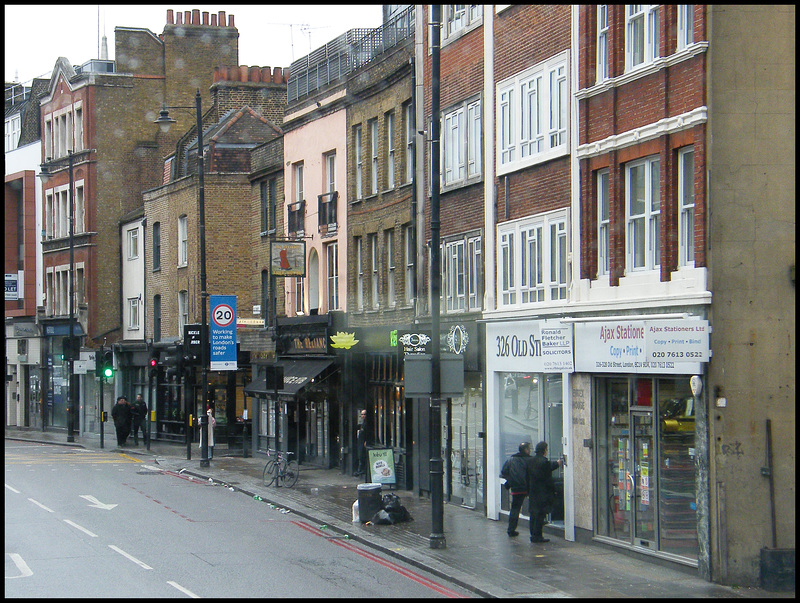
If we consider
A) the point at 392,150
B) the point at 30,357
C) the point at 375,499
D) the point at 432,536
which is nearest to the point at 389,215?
the point at 392,150

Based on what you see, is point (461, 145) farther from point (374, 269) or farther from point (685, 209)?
point (685, 209)

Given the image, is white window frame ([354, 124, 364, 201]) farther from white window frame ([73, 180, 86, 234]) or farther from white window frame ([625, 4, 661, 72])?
white window frame ([73, 180, 86, 234])

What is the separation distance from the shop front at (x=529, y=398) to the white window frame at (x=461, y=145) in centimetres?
363

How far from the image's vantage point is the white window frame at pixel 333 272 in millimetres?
32750

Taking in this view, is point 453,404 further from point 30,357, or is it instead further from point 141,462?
point 30,357

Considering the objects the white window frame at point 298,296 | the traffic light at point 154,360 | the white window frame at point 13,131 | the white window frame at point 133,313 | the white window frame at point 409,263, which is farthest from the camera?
the white window frame at point 13,131

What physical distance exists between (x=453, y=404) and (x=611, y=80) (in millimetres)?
9107

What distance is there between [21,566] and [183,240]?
30312 mm

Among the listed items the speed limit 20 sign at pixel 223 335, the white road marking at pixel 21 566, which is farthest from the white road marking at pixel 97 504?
the speed limit 20 sign at pixel 223 335

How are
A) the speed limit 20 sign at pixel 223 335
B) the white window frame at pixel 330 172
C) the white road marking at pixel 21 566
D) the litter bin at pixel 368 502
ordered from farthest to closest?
the speed limit 20 sign at pixel 223 335, the white window frame at pixel 330 172, the litter bin at pixel 368 502, the white road marking at pixel 21 566

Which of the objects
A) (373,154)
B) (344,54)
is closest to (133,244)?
(344,54)

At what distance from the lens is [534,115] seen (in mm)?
20953

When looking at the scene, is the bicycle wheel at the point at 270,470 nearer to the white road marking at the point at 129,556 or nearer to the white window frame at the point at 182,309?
the white road marking at the point at 129,556

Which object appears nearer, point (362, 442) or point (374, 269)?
point (362, 442)
